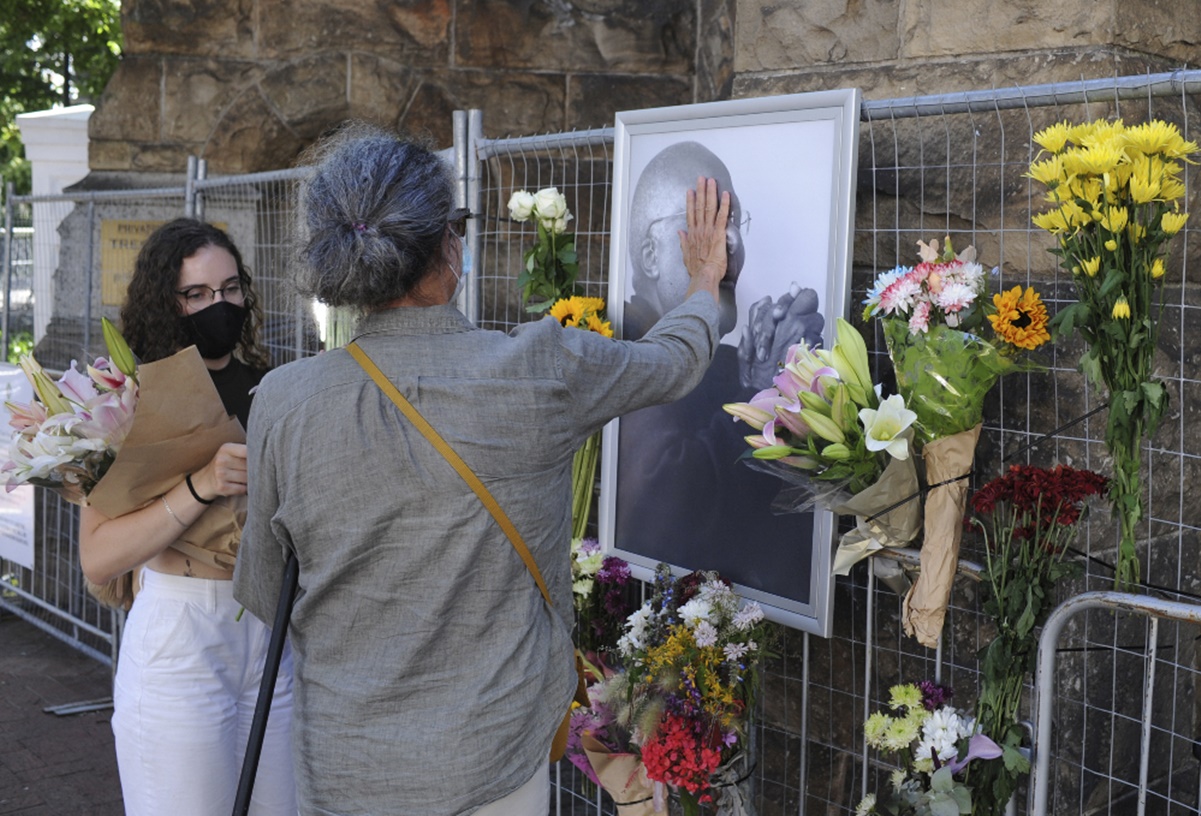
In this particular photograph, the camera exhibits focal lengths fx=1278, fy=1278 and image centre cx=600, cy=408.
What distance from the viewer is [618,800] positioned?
121 inches

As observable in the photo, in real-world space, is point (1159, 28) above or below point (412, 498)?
above

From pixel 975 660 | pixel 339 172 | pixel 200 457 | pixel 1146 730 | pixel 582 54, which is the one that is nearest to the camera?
pixel 339 172

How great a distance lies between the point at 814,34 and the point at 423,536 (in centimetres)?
194

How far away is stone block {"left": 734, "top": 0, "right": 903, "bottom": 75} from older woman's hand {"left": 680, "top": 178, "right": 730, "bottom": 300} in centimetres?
60

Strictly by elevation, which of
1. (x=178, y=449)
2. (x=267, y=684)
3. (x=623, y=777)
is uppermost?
(x=178, y=449)

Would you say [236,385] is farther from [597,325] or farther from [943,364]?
[943,364]

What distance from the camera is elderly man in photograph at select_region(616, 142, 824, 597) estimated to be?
2.97m

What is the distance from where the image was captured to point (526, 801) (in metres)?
2.29

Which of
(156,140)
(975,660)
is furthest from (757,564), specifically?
(156,140)

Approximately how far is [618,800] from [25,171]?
1730 centimetres

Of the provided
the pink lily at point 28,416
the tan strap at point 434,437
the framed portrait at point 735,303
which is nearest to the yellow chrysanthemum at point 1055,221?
the framed portrait at point 735,303

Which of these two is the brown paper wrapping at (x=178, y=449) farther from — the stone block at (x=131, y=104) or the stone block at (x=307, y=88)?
the stone block at (x=131, y=104)

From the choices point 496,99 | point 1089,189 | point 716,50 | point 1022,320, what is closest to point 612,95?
point 496,99

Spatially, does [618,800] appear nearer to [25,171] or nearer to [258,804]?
[258,804]
